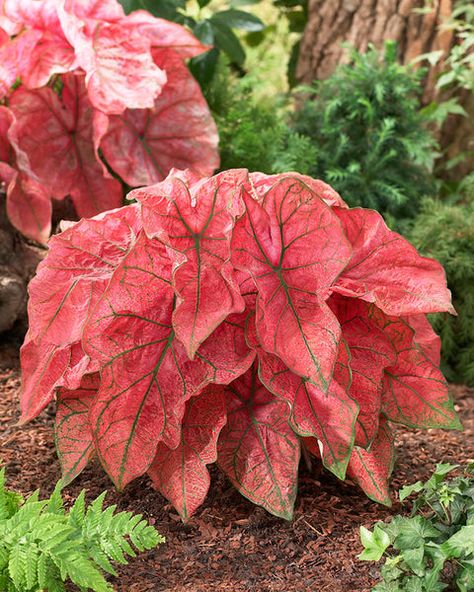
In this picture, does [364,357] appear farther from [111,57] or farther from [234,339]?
[111,57]

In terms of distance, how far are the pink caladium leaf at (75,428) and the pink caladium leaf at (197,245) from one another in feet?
1.43

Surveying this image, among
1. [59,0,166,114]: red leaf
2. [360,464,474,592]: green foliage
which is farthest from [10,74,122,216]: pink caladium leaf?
[360,464,474,592]: green foliage

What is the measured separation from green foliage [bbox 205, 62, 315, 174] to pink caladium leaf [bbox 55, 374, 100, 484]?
171 cm

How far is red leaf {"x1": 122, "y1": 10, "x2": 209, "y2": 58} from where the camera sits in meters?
3.16

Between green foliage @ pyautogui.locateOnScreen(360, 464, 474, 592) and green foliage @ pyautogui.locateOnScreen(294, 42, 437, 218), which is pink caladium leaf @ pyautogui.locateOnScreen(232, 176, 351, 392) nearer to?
green foliage @ pyautogui.locateOnScreen(360, 464, 474, 592)

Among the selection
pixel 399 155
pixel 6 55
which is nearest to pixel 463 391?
pixel 399 155

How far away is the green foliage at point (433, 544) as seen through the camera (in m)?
1.72

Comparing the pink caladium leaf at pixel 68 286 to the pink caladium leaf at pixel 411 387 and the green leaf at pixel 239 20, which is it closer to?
the pink caladium leaf at pixel 411 387

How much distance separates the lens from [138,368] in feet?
6.56

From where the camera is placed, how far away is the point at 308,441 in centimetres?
221

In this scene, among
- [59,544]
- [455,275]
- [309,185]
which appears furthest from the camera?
[455,275]

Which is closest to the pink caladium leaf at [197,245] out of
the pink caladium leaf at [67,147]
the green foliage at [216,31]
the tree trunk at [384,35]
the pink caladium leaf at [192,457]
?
the pink caladium leaf at [192,457]

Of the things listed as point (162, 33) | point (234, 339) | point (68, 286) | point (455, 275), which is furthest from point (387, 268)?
point (162, 33)

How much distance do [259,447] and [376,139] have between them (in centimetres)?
210
